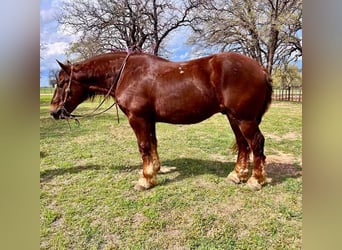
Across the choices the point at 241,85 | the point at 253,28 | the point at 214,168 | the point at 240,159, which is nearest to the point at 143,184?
the point at 214,168

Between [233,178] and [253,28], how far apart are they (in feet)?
2.02

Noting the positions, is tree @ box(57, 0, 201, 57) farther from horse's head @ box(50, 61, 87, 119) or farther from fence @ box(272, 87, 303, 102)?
fence @ box(272, 87, 303, 102)

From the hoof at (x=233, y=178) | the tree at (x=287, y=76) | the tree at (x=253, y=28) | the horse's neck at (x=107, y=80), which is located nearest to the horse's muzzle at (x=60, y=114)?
the horse's neck at (x=107, y=80)

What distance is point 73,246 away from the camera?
4.09 ft

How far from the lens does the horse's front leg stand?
1.30 metres

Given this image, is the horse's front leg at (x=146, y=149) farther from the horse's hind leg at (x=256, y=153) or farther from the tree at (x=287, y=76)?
the tree at (x=287, y=76)

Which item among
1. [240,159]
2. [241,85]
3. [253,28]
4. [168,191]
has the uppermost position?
[253,28]

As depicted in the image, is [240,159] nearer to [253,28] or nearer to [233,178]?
[233,178]

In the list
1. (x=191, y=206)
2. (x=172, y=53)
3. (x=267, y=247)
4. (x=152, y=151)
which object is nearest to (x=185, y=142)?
(x=152, y=151)

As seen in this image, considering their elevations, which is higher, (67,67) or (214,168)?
(67,67)

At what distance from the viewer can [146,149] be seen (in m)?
1.31

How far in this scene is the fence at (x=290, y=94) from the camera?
1.24 meters

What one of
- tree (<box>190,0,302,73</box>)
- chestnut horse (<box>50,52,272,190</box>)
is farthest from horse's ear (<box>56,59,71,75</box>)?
tree (<box>190,0,302,73</box>)

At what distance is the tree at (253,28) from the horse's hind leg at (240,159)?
0.92 feet
